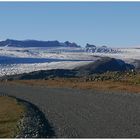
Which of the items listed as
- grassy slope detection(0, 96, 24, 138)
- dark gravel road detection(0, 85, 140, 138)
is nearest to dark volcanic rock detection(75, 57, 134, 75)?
dark gravel road detection(0, 85, 140, 138)

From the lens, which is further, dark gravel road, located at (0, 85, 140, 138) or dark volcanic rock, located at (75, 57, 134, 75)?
dark volcanic rock, located at (75, 57, 134, 75)

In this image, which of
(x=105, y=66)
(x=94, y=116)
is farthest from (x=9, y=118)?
(x=105, y=66)

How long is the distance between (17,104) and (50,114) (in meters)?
10.7

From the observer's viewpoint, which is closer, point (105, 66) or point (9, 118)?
point (9, 118)

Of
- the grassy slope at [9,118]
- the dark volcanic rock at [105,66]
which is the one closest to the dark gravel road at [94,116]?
the grassy slope at [9,118]

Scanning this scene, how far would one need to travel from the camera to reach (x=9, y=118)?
136 feet

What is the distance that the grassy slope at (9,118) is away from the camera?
32550mm

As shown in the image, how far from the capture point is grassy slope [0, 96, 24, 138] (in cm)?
3255

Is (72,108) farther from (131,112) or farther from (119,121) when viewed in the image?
(119,121)

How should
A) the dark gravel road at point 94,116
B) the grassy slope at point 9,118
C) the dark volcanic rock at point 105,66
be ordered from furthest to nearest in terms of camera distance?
the dark volcanic rock at point 105,66, the grassy slope at point 9,118, the dark gravel road at point 94,116

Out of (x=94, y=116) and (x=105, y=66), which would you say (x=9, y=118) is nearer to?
(x=94, y=116)

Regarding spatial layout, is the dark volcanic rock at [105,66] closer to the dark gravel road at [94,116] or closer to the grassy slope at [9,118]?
the dark gravel road at [94,116]

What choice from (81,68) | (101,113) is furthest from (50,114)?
(81,68)

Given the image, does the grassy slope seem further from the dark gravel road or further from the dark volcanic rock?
the dark volcanic rock
